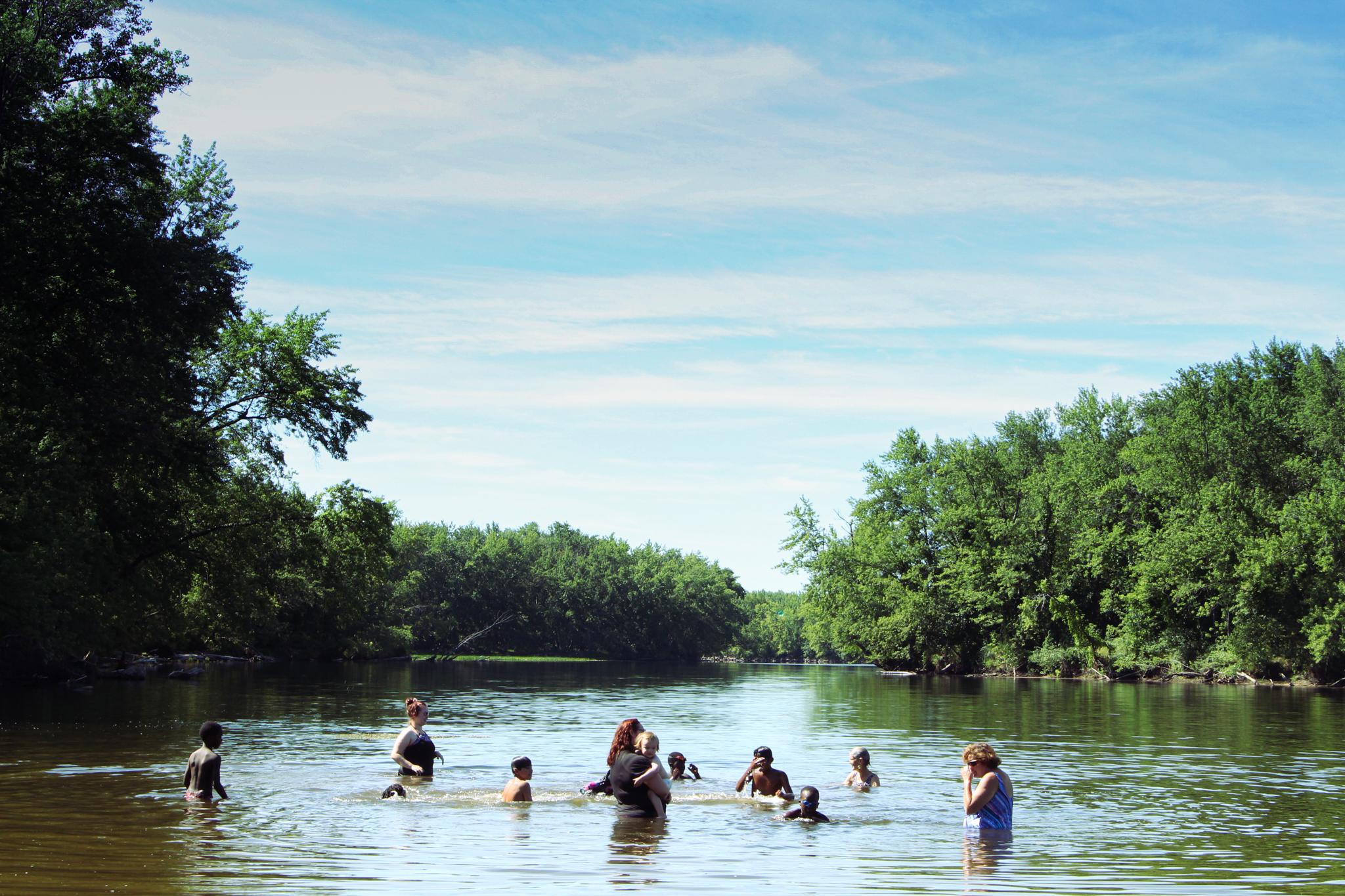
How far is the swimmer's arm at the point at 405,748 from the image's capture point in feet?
72.7

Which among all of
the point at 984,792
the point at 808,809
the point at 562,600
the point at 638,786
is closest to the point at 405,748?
the point at 638,786

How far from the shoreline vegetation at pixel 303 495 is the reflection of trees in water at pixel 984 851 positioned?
26.0m

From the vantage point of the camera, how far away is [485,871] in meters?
13.1

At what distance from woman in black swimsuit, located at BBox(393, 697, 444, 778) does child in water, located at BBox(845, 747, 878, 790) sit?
7.65 meters

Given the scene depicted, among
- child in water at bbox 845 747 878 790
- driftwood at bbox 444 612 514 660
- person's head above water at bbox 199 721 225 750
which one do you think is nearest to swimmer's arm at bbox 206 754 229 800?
person's head above water at bbox 199 721 225 750

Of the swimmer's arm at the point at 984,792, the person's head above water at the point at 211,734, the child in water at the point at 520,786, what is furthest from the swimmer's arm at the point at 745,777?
the person's head above water at the point at 211,734

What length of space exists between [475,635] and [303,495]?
332 ft

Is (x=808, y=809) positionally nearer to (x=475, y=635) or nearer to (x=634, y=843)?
(x=634, y=843)

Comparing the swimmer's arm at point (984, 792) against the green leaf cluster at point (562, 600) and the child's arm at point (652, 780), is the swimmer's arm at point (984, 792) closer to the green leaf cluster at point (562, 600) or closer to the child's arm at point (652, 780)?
the child's arm at point (652, 780)

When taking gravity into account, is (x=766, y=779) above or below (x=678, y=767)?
above

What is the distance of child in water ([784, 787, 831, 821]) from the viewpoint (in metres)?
18.1

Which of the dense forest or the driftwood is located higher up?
the dense forest

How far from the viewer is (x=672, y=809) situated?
65.3 feet

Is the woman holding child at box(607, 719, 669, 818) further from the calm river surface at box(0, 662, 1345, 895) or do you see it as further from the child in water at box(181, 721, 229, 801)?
the child in water at box(181, 721, 229, 801)
